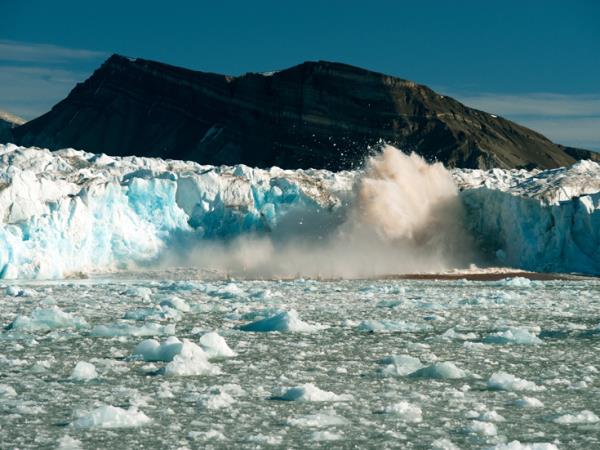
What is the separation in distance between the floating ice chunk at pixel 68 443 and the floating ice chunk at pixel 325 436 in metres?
2.18

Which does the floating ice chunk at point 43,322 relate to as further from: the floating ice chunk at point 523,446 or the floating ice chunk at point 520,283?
the floating ice chunk at point 520,283

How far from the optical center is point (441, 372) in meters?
12.0

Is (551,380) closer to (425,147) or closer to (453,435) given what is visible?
(453,435)

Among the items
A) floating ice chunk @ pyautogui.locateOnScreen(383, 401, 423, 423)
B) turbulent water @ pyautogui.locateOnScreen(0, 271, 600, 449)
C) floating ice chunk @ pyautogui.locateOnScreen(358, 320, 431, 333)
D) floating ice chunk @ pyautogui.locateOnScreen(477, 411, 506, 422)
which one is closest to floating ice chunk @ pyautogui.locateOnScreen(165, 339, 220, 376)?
turbulent water @ pyautogui.locateOnScreen(0, 271, 600, 449)

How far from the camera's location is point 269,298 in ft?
83.3

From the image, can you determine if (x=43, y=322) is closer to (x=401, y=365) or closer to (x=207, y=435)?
(x=401, y=365)

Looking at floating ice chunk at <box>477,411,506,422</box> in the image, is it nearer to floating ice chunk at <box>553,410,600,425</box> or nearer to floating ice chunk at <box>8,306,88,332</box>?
floating ice chunk at <box>553,410,600,425</box>

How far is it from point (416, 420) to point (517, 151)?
79125 millimetres

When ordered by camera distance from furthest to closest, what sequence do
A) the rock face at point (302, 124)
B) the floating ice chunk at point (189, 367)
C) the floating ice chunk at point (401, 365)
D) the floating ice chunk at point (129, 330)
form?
1. the rock face at point (302, 124)
2. the floating ice chunk at point (129, 330)
3. the floating ice chunk at point (401, 365)
4. the floating ice chunk at point (189, 367)

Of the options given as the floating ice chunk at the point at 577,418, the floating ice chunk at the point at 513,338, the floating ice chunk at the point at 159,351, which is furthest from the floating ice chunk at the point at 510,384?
the floating ice chunk at the point at 159,351

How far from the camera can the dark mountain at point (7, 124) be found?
4090 inches

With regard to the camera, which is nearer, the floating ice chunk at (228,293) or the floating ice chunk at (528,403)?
the floating ice chunk at (528,403)

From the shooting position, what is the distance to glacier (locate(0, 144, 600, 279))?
35312mm

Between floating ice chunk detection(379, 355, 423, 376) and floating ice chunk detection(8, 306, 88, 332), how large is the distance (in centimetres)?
702
